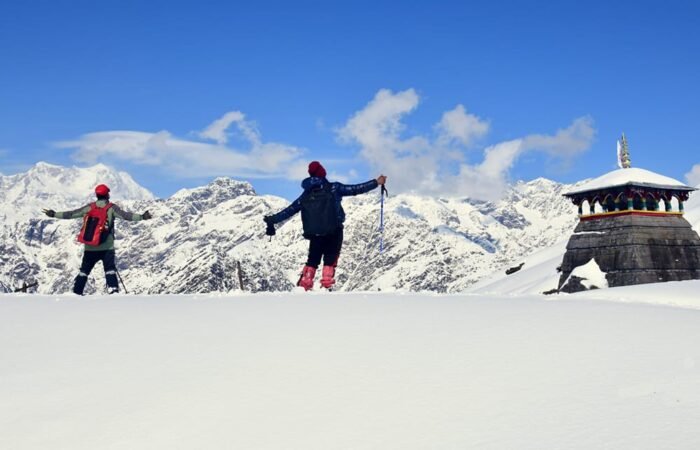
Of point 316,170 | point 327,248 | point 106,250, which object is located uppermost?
point 316,170

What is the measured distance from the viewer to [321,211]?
13.8 m

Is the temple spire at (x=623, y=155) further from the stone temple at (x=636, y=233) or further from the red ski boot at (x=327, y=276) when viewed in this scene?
the red ski boot at (x=327, y=276)

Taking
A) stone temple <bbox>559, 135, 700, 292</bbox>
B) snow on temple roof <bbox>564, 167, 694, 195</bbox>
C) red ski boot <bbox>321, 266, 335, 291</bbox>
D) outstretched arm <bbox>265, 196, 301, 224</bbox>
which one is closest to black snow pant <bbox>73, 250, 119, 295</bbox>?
outstretched arm <bbox>265, 196, 301, 224</bbox>

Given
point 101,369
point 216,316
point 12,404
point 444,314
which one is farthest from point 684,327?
point 12,404

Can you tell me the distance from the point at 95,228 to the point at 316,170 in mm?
4654

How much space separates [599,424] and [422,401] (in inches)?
51.8

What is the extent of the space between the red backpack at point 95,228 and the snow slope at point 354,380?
5.04m

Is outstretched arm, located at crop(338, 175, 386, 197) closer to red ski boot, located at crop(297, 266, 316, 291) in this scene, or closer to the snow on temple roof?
red ski boot, located at crop(297, 266, 316, 291)

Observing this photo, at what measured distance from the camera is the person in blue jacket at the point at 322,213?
13.8 meters

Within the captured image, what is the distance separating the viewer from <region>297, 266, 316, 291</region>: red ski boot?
13992mm

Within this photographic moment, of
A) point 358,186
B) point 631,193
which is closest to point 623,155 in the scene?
point 631,193

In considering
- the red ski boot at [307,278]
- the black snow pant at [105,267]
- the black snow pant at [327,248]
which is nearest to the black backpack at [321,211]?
the black snow pant at [327,248]

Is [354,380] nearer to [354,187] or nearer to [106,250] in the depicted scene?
[354,187]

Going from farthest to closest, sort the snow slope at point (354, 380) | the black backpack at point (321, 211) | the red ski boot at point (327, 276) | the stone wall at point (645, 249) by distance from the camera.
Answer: the stone wall at point (645, 249), the red ski boot at point (327, 276), the black backpack at point (321, 211), the snow slope at point (354, 380)
